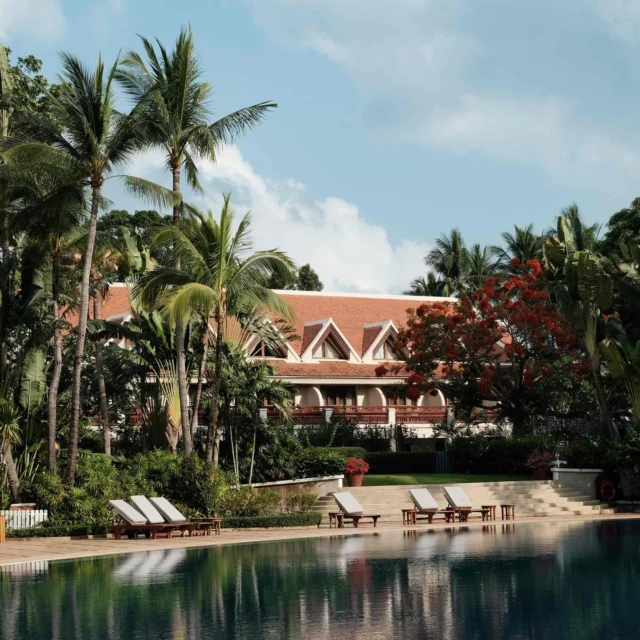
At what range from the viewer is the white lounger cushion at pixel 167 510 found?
26078mm

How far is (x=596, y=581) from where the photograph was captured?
1614 centimetres

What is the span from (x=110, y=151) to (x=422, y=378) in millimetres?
18445

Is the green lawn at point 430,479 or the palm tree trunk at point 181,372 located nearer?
the palm tree trunk at point 181,372

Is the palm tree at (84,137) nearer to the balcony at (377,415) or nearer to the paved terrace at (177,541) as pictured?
the paved terrace at (177,541)

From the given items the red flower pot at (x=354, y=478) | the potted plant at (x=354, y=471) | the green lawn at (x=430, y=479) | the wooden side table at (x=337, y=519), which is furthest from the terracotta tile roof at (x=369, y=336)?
the wooden side table at (x=337, y=519)

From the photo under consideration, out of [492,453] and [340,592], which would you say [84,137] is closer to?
[340,592]

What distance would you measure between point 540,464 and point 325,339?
48.2ft

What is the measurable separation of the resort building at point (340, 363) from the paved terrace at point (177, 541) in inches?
520

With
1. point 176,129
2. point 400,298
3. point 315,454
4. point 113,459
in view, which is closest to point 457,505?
point 315,454

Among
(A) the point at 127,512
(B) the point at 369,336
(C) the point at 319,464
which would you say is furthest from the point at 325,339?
(A) the point at 127,512

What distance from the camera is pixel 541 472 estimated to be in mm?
37125

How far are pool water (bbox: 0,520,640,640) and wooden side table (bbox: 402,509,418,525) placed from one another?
628 cm

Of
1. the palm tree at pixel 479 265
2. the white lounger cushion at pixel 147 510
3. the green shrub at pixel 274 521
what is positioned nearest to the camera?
the white lounger cushion at pixel 147 510

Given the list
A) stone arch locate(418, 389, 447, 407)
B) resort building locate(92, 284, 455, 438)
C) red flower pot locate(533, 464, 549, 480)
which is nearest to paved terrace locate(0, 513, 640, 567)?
red flower pot locate(533, 464, 549, 480)
